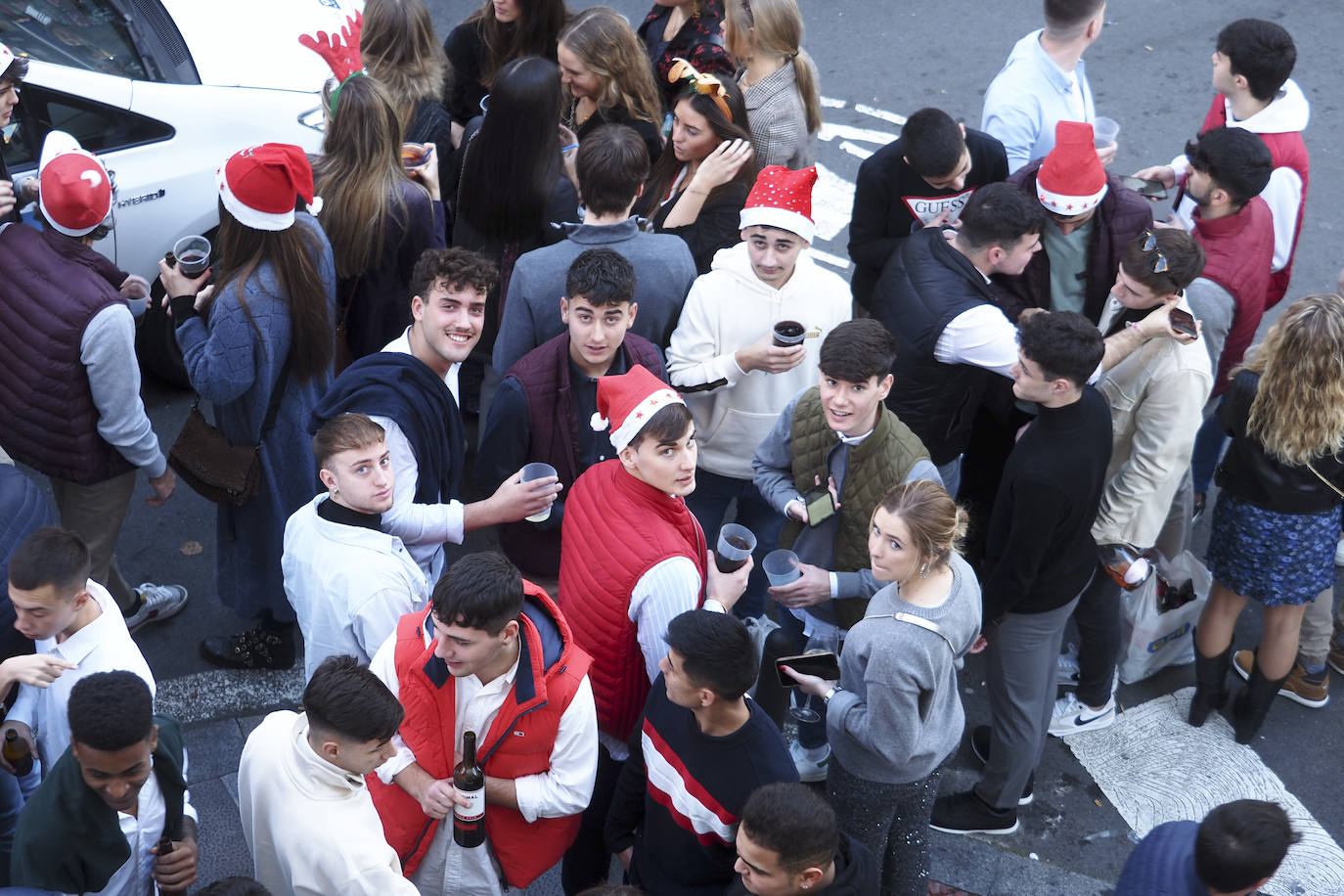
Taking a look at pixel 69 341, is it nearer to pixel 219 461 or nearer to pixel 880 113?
pixel 219 461

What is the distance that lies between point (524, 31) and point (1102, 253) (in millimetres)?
3276

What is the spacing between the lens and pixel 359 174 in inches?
199

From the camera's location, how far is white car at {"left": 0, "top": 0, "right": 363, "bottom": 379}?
19.5ft

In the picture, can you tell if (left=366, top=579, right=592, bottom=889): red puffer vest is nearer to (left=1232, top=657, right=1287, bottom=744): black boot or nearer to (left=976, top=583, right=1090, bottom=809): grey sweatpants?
(left=976, top=583, right=1090, bottom=809): grey sweatpants

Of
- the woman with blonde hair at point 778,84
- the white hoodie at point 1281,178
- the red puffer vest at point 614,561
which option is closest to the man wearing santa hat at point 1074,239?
the white hoodie at point 1281,178

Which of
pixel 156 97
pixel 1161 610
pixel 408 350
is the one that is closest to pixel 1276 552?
pixel 1161 610

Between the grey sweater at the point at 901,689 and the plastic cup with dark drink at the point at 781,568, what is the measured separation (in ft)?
0.97

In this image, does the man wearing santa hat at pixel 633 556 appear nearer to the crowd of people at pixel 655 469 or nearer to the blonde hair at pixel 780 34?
the crowd of people at pixel 655 469

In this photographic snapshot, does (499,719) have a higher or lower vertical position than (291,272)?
lower

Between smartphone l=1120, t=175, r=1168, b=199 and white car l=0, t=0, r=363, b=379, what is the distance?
381 centimetres

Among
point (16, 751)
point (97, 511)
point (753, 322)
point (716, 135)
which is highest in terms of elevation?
point (716, 135)

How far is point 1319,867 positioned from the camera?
4.73m

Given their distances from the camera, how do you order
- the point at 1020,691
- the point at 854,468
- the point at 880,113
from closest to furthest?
the point at 854,468 < the point at 1020,691 < the point at 880,113

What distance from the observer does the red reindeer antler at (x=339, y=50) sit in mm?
5508
